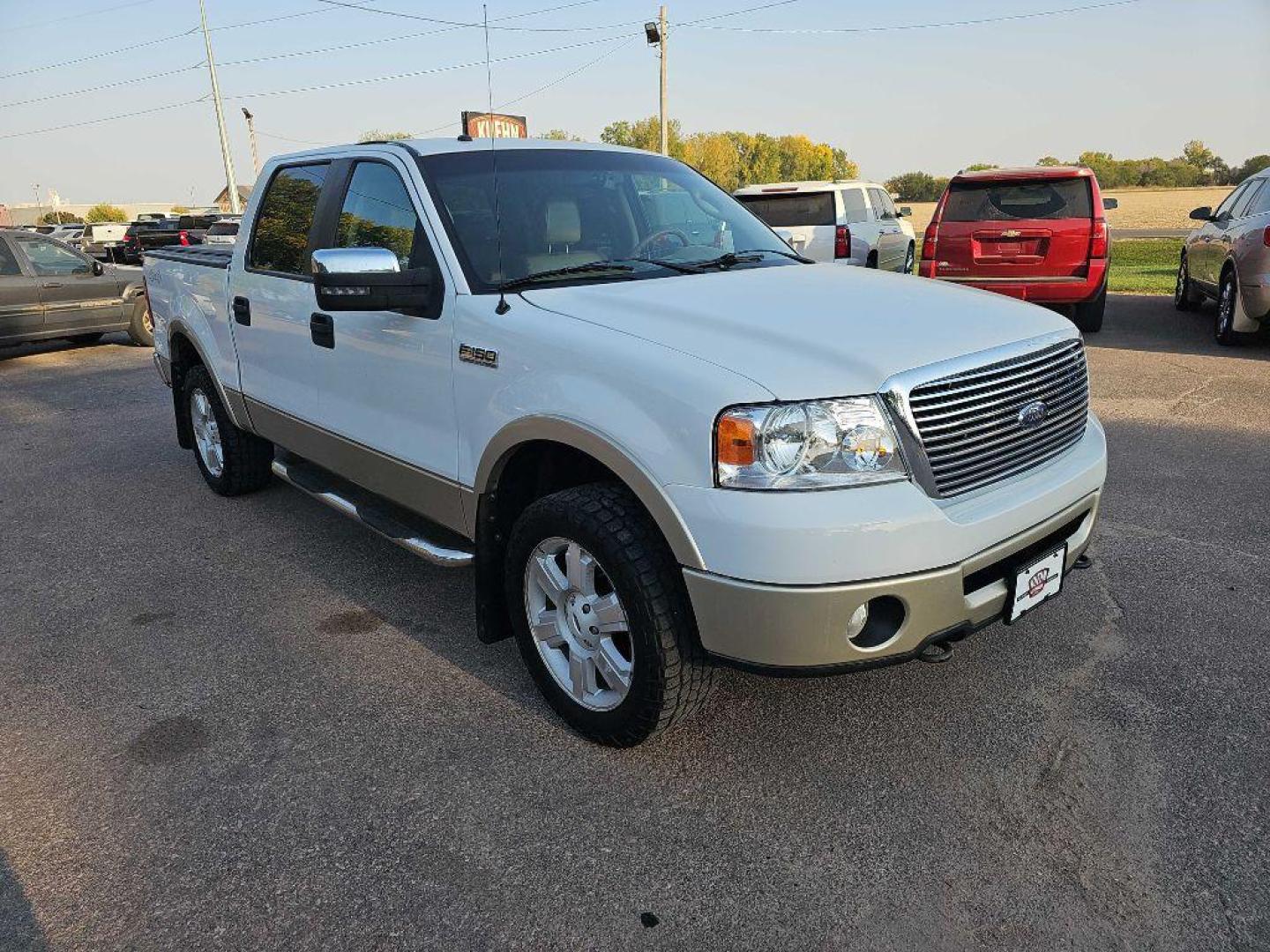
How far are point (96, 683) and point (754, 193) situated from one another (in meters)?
10.3

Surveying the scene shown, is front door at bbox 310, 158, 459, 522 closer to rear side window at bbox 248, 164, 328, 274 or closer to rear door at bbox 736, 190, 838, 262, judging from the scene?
rear side window at bbox 248, 164, 328, 274

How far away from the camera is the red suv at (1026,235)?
31.4 feet

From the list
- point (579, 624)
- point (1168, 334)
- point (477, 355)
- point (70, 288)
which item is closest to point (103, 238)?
point (70, 288)

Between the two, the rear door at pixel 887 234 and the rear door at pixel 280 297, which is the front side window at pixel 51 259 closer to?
the rear door at pixel 280 297

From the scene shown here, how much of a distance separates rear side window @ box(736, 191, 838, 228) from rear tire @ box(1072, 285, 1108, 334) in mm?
3036

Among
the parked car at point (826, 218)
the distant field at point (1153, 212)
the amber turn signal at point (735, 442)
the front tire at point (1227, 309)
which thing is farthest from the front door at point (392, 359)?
the distant field at point (1153, 212)

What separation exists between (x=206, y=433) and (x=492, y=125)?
261cm

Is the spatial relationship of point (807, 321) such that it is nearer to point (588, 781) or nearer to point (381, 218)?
point (588, 781)

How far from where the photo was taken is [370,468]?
381cm

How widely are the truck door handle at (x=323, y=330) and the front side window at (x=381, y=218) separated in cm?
33

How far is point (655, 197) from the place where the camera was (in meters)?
3.87

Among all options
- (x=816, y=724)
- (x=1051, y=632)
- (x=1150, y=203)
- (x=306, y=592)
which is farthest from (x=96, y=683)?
(x=1150, y=203)

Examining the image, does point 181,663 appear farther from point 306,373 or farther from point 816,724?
point 816,724

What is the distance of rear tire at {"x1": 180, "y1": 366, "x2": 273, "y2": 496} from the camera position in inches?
210
